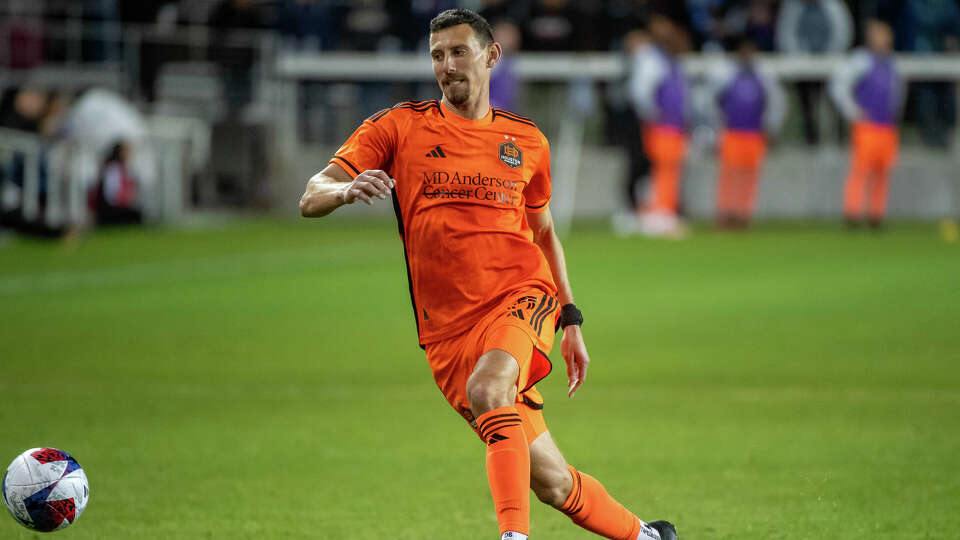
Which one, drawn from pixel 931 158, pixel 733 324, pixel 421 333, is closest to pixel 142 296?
pixel 733 324

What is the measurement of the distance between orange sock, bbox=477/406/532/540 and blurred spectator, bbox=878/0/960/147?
68.9 ft

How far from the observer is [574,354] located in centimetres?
507

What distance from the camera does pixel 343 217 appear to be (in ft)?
84.7

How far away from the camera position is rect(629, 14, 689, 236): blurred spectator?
20328 mm

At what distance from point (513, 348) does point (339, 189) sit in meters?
0.77

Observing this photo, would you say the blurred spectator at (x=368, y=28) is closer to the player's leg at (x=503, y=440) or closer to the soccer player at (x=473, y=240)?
the soccer player at (x=473, y=240)

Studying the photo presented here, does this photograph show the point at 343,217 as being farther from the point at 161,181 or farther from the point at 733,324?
the point at 733,324

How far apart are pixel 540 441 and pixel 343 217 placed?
2142 cm

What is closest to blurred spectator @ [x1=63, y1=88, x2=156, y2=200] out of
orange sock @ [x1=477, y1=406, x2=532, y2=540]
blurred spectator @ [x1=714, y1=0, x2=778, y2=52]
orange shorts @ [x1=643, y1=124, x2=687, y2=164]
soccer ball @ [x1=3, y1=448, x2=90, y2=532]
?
orange shorts @ [x1=643, y1=124, x2=687, y2=164]

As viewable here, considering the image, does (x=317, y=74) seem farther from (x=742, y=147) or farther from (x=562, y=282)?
(x=562, y=282)

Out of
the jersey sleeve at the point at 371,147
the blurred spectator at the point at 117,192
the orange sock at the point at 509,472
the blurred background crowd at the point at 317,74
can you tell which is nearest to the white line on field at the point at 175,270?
the blurred spectator at the point at 117,192

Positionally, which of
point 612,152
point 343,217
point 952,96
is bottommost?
point 343,217

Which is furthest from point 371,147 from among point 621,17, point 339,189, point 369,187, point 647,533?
point 621,17

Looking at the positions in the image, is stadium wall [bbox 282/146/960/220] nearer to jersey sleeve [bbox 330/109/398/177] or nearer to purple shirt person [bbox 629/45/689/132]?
purple shirt person [bbox 629/45/689/132]
